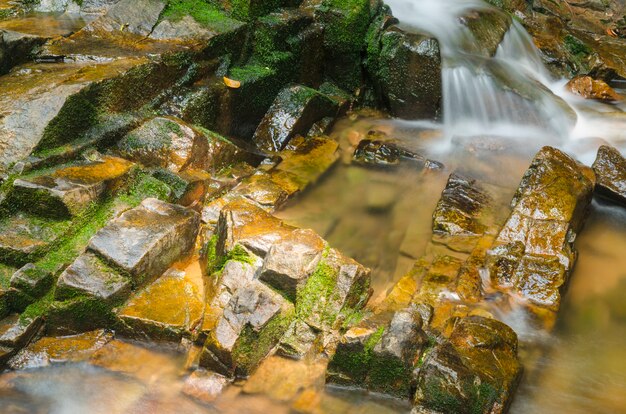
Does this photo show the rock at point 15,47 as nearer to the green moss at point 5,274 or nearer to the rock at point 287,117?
the green moss at point 5,274

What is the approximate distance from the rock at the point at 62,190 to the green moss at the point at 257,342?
189 cm

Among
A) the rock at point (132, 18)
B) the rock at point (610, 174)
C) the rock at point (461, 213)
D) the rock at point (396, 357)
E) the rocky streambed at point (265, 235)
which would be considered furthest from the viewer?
the rock at point (132, 18)

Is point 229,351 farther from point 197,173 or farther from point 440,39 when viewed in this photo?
point 440,39

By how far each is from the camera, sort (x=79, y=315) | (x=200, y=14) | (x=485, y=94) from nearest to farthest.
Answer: (x=79, y=315) < (x=200, y=14) < (x=485, y=94)

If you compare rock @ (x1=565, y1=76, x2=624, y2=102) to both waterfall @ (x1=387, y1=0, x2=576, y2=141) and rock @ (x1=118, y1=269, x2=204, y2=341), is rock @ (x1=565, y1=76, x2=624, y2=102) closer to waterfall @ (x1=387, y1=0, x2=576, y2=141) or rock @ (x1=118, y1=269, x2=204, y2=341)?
waterfall @ (x1=387, y1=0, x2=576, y2=141)

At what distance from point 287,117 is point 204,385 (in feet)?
15.1

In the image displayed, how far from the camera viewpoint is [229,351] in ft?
12.8

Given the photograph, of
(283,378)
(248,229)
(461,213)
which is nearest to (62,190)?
(248,229)

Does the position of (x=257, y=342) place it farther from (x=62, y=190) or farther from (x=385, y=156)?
(x=385, y=156)

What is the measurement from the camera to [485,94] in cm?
864

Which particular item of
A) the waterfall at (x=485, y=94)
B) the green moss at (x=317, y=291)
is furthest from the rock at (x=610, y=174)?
the green moss at (x=317, y=291)

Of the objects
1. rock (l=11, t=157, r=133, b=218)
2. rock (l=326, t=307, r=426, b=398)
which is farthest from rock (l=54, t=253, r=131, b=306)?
rock (l=326, t=307, r=426, b=398)

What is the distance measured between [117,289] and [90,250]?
407 millimetres

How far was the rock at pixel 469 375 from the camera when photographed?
359 cm
